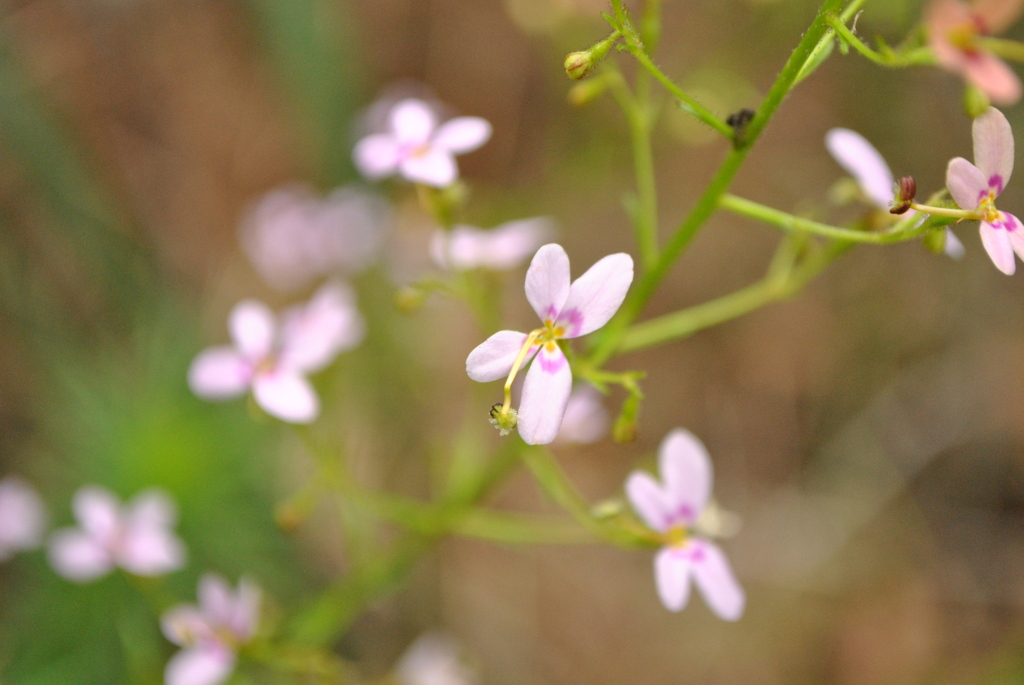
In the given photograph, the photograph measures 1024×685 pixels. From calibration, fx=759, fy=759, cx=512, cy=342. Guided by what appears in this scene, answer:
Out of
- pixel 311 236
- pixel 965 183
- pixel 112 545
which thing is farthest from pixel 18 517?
pixel 965 183

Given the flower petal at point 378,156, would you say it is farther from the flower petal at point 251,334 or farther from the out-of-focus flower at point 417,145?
the flower petal at point 251,334

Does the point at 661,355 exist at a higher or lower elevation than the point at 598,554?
higher

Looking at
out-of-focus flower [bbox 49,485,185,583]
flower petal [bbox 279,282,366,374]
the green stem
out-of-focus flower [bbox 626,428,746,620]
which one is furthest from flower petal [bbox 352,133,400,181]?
out-of-focus flower [bbox 49,485,185,583]

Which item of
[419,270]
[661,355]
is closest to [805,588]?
[661,355]

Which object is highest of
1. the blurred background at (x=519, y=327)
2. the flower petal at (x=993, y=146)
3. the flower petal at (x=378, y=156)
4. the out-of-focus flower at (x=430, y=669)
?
the blurred background at (x=519, y=327)

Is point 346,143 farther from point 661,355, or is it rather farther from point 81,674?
point 81,674

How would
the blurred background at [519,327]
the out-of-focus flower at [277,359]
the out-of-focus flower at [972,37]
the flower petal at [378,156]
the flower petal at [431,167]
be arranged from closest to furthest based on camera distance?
1. the out-of-focus flower at [972,37]
2. the flower petal at [431,167]
3. the flower petal at [378,156]
4. the out-of-focus flower at [277,359]
5. the blurred background at [519,327]

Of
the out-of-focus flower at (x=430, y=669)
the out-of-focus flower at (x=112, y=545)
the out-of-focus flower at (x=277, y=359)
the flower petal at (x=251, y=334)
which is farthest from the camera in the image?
the out-of-focus flower at (x=430, y=669)

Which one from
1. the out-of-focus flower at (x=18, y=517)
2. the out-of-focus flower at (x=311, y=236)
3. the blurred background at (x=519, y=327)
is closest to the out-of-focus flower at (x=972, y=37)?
the blurred background at (x=519, y=327)
